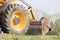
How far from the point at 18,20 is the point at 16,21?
12 centimetres

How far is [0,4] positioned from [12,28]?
1.58 m

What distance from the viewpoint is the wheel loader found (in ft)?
38.8

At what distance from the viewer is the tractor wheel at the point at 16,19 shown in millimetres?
11906

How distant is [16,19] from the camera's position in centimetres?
1222

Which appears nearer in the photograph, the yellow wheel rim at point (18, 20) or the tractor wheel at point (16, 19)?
the tractor wheel at point (16, 19)

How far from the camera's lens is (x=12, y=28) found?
1195 centimetres

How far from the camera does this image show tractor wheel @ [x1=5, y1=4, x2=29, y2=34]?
39.1 feet

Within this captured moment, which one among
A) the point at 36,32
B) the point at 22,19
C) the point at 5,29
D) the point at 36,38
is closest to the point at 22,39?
the point at 36,38

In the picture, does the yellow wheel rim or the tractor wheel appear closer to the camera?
the tractor wheel

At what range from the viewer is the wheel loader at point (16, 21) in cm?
1181

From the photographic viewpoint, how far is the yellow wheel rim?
39.7 feet

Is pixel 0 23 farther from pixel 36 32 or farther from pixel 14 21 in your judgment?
A: pixel 36 32

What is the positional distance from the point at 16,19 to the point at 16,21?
10cm

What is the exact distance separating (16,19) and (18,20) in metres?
0.11
